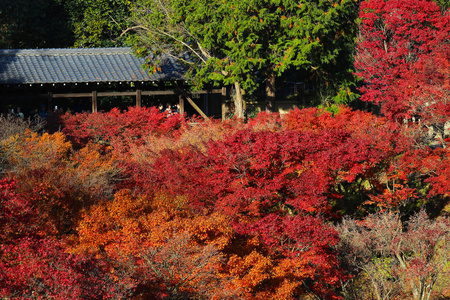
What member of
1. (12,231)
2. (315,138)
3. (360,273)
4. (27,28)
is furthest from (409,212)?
(27,28)

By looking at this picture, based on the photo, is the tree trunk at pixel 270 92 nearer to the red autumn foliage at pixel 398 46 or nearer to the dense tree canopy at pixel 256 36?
the dense tree canopy at pixel 256 36

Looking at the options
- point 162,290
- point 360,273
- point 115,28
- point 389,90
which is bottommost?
point 360,273

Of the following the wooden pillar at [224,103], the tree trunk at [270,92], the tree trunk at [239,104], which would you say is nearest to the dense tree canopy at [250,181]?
the tree trunk at [239,104]

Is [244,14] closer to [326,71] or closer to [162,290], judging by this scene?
[326,71]

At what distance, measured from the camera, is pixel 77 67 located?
2669 cm

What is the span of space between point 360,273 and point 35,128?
11777 millimetres

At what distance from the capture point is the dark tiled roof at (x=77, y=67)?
25734mm

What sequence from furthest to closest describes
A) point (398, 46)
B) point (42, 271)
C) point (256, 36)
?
1. point (398, 46)
2. point (256, 36)
3. point (42, 271)

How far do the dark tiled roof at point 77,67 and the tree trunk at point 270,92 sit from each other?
3803 millimetres

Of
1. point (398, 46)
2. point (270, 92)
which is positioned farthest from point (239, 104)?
point (398, 46)

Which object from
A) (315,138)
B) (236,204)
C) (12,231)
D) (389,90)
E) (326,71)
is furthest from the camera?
(326,71)

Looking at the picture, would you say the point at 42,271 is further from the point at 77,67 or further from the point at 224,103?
the point at 224,103

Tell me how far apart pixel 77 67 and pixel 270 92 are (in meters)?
8.32

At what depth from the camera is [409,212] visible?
20625mm
